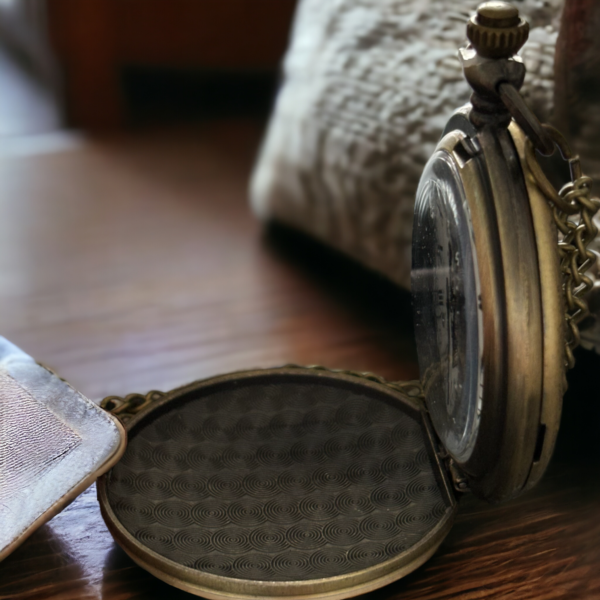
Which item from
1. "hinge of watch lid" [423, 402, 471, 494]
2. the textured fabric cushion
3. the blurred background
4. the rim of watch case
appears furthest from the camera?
the blurred background

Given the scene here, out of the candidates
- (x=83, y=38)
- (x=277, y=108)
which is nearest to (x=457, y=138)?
(x=277, y=108)

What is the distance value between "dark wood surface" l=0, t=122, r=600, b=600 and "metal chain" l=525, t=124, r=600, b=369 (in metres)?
0.15

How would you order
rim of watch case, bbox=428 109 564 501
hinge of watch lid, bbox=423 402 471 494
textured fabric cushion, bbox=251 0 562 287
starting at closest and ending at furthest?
1. rim of watch case, bbox=428 109 564 501
2. hinge of watch lid, bbox=423 402 471 494
3. textured fabric cushion, bbox=251 0 562 287

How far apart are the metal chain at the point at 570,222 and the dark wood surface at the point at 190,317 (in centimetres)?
15

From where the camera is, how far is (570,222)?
1.50 ft

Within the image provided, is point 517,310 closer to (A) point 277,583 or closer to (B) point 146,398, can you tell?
(A) point 277,583

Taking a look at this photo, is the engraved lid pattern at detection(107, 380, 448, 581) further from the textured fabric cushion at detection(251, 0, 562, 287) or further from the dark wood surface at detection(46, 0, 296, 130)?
the dark wood surface at detection(46, 0, 296, 130)

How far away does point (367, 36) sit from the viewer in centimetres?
91

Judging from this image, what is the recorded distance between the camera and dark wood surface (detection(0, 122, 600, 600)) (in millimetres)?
523

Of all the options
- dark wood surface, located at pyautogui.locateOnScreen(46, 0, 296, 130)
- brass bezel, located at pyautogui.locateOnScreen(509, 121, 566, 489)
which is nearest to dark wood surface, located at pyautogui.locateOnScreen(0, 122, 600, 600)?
brass bezel, located at pyautogui.locateOnScreen(509, 121, 566, 489)

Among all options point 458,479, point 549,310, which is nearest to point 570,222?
point 549,310

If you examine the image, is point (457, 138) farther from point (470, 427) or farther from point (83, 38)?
point (83, 38)

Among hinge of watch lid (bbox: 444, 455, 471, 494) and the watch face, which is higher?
the watch face

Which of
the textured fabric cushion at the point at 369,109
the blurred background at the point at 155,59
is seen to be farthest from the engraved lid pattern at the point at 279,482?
the blurred background at the point at 155,59
